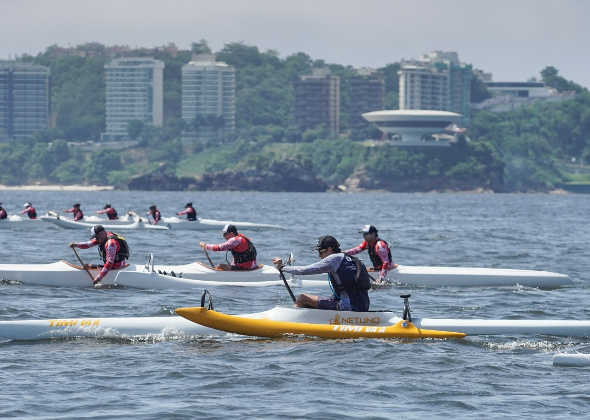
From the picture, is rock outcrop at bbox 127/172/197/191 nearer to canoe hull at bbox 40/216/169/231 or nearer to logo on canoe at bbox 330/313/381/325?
canoe hull at bbox 40/216/169/231

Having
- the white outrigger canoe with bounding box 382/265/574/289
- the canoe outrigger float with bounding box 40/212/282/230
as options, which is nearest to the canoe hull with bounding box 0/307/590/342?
the white outrigger canoe with bounding box 382/265/574/289

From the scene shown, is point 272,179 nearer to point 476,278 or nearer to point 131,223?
point 131,223

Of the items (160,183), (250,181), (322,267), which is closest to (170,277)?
(322,267)

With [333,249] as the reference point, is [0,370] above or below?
below

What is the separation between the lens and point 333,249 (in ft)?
57.8

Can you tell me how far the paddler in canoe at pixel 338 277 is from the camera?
17.4m

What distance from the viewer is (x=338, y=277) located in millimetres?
17656

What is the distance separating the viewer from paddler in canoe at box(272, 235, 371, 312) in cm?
1739

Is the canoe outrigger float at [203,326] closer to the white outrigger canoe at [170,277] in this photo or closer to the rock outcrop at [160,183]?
the white outrigger canoe at [170,277]

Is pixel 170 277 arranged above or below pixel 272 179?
below

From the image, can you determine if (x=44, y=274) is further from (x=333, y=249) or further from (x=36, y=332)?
(x=333, y=249)

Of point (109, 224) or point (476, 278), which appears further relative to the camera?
point (109, 224)

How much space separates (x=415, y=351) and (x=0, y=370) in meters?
6.19

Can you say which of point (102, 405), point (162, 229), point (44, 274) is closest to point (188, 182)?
point (162, 229)
